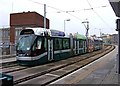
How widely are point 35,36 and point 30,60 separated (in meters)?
1.95

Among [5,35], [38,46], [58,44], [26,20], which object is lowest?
[38,46]

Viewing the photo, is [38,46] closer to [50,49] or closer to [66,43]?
[50,49]

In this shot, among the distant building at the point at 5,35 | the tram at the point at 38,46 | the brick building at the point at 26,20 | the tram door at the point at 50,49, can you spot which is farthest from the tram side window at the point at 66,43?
the brick building at the point at 26,20

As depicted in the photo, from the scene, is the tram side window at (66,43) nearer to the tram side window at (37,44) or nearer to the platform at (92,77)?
the tram side window at (37,44)

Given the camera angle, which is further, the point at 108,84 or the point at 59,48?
the point at 59,48

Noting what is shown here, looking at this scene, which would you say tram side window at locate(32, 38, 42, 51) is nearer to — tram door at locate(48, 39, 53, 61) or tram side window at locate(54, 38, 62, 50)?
tram door at locate(48, 39, 53, 61)

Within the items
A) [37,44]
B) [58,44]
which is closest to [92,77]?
[37,44]

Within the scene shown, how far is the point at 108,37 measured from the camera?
147 meters

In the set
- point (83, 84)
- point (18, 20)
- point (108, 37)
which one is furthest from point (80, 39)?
point (108, 37)

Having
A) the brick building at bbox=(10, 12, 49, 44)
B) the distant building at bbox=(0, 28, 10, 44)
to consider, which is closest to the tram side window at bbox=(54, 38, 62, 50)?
the distant building at bbox=(0, 28, 10, 44)

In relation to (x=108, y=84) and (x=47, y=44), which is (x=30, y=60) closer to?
(x=47, y=44)

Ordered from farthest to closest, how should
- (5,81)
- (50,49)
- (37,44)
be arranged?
(50,49), (37,44), (5,81)

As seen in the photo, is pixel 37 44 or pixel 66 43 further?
pixel 66 43

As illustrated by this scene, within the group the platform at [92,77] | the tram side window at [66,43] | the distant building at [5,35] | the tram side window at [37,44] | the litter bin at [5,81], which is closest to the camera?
the litter bin at [5,81]
